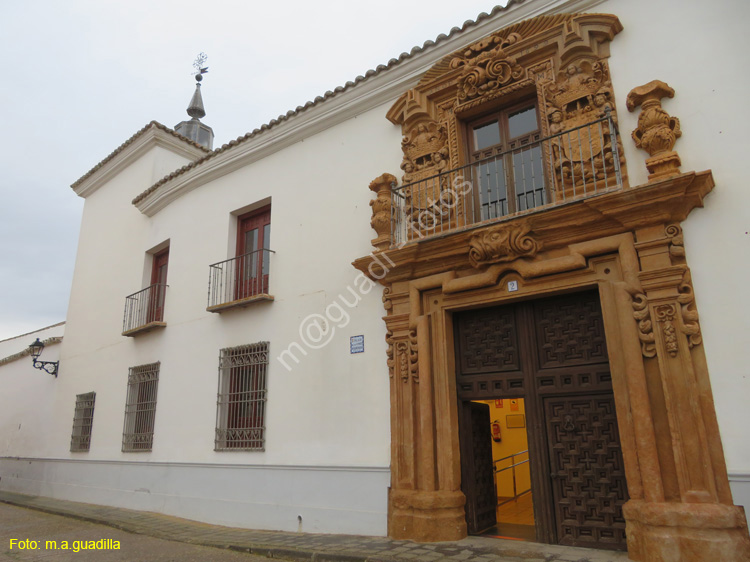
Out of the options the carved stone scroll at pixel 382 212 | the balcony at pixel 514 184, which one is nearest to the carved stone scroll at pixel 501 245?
the balcony at pixel 514 184

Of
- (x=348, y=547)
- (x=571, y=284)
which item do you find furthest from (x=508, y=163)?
(x=348, y=547)

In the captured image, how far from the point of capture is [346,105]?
7.29 m

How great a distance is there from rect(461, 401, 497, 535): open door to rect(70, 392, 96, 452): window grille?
774 centimetres

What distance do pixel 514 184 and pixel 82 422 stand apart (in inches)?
373

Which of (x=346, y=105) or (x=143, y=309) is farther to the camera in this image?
(x=143, y=309)

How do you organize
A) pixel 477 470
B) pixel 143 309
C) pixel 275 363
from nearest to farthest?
pixel 477 470
pixel 275 363
pixel 143 309

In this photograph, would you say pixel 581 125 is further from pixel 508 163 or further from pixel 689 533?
pixel 689 533

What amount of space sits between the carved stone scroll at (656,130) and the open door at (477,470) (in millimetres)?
2973

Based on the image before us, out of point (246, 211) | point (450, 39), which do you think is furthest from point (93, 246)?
point (450, 39)

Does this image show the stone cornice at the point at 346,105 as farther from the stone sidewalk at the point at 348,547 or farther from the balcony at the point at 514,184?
the stone sidewalk at the point at 348,547

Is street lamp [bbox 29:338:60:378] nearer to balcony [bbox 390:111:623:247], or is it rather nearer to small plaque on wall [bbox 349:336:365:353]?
small plaque on wall [bbox 349:336:365:353]

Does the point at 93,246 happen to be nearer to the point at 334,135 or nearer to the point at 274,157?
the point at 274,157

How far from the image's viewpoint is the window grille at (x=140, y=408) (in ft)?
28.7

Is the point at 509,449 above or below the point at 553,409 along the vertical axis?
below
